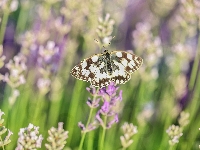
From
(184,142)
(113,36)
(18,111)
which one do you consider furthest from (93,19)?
(184,142)

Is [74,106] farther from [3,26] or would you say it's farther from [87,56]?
[3,26]

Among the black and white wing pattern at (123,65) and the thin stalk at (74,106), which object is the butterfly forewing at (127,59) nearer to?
the black and white wing pattern at (123,65)

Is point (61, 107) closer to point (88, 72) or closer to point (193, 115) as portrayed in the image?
point (88, 72)

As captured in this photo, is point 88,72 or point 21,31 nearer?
point 88,72

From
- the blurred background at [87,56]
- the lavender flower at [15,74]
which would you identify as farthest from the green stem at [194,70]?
the lavender flower at [15,74]

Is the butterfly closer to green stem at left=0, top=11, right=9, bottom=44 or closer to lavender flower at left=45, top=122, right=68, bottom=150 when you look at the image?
lavender flower at left=45, top=122, right=68, bottom=150

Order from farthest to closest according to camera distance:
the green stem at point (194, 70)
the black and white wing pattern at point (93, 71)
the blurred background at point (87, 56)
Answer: the green stem at point (194, 70) < the blurred background at point (87, 56) < the black and white wing pattern at point (93, 71)
